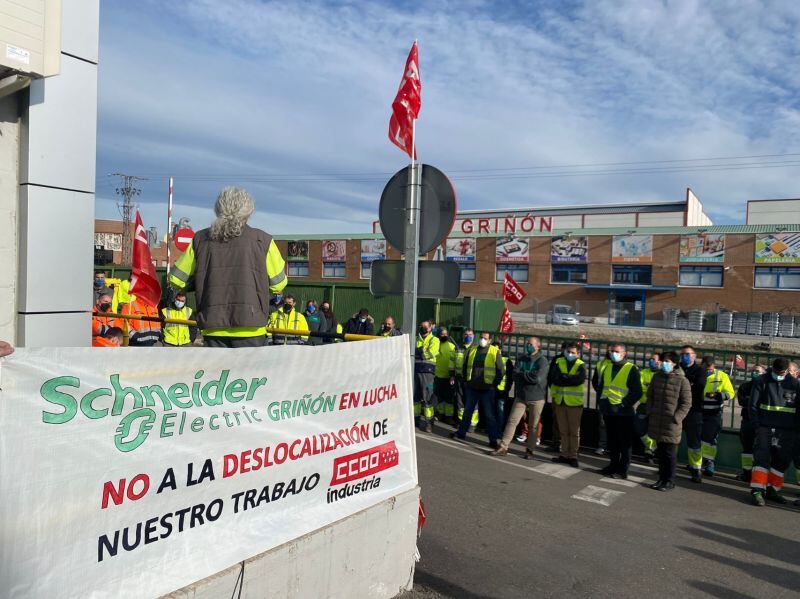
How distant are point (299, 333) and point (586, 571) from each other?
294 cm

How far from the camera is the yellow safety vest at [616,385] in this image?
8.09 meters

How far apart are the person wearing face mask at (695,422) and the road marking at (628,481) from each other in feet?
2.26

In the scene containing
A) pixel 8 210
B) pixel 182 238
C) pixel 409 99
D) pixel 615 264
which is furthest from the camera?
pixel 615 264

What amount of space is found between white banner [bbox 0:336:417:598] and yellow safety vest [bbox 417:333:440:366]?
6.73 meters

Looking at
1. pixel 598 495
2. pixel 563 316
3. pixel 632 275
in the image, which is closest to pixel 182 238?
pixel 598 495

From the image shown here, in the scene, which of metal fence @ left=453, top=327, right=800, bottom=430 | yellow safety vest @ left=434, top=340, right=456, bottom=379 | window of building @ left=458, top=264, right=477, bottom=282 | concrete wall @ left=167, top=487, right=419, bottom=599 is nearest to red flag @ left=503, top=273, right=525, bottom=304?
metal fence @ left=453, top=327, right=800, bottom=430

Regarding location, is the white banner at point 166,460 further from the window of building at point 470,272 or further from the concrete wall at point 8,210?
the window of building at point 470,272

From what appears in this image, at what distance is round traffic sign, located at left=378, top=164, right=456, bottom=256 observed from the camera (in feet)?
16.2

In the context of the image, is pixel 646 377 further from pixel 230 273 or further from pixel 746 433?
pixel 230 273

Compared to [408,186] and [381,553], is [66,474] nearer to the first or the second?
[381,553]

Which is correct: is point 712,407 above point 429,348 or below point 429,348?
below

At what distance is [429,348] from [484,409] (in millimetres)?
1645

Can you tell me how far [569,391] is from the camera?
8.63 metres

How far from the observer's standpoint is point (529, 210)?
7206cm
